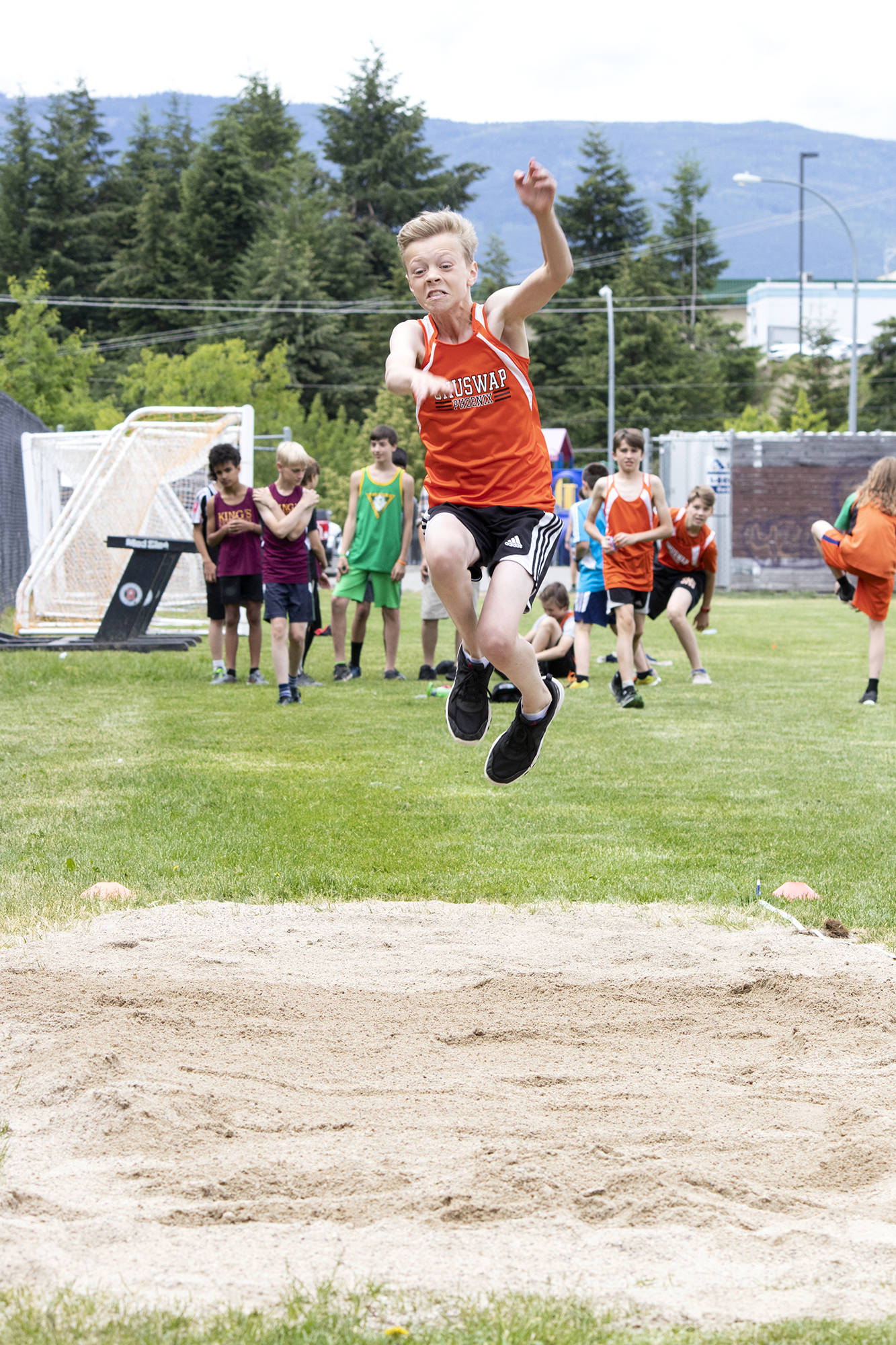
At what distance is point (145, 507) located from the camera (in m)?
19.5

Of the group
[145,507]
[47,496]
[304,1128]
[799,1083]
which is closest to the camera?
[304,1128]

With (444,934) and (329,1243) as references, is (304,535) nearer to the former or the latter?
(444,934)

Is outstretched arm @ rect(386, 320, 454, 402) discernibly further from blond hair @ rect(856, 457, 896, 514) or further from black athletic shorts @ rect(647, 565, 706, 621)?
black athletic shorts @ rect(647, 565, 706, 621)

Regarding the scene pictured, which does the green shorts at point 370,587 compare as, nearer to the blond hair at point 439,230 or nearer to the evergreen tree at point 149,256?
the blond hair at point 439,230

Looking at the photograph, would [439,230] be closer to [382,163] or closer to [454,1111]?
[454,1111]

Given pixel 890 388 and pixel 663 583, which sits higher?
pixel 890 388

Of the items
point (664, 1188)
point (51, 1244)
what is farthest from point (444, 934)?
point (51, 1244)

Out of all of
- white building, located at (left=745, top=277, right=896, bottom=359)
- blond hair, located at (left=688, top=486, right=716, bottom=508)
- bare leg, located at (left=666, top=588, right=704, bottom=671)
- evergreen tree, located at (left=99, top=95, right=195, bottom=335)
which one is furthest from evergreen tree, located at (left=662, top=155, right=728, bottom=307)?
blond hair, located at (left=688, top=486, right=716, bottom=508)

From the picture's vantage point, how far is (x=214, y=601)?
1280 centimetres

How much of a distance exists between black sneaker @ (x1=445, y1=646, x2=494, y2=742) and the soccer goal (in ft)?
42.0

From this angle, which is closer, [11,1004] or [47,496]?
[11,1004]

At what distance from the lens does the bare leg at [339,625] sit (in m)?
13.7

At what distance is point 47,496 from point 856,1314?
21603mm

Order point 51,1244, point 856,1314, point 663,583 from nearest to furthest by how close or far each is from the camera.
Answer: point 856,1314 → point 51,1244 → point 663,583
